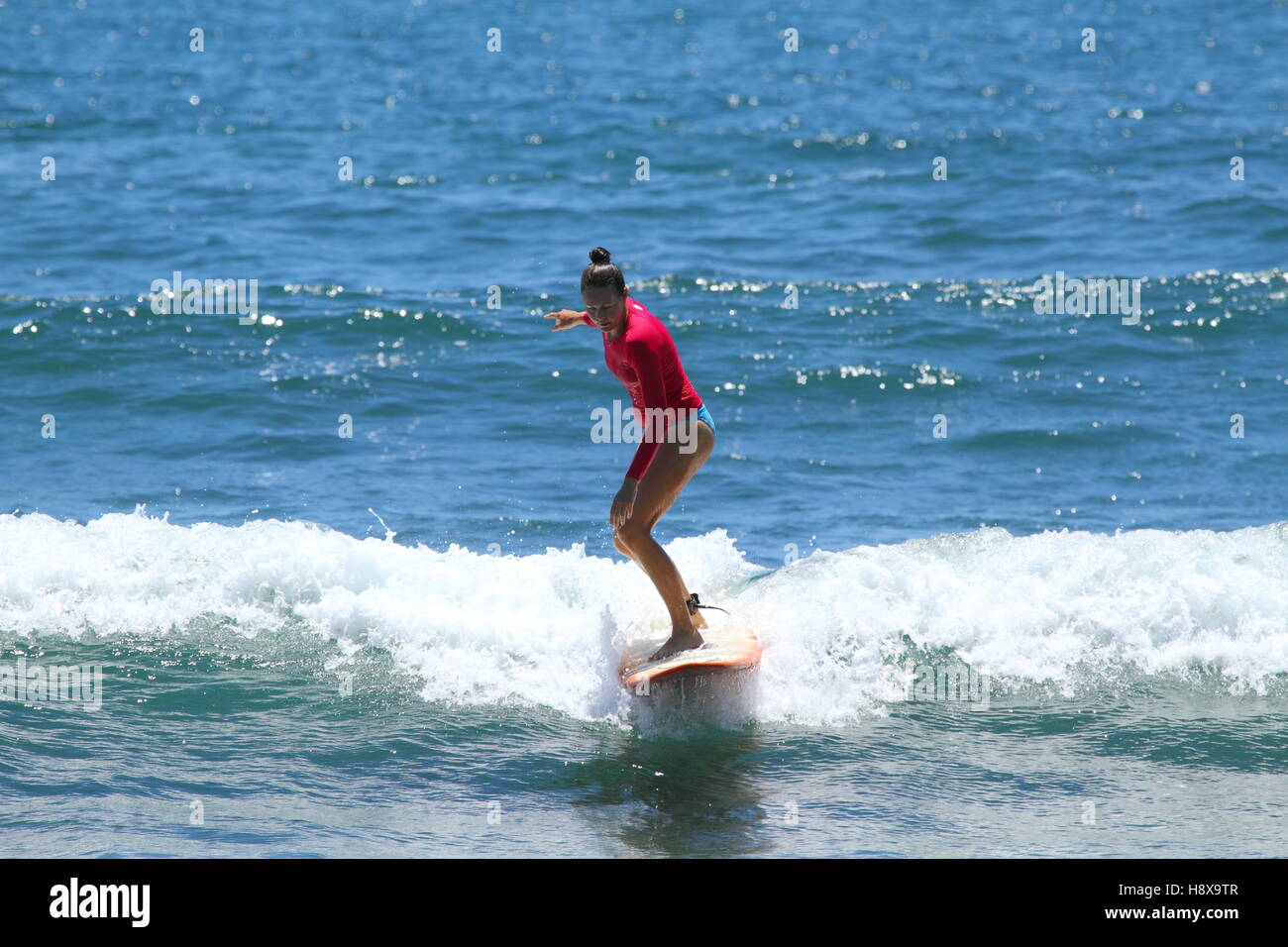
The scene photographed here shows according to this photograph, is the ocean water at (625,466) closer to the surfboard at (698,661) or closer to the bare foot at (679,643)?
the surfboard at (698,661)

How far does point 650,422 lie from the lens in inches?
269

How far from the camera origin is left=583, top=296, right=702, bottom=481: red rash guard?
6.66 m

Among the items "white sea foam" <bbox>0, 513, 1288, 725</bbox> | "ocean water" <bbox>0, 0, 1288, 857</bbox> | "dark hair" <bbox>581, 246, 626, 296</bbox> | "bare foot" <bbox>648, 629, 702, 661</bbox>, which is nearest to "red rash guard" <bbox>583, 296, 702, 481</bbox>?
"dark hair" <bbox>581, 246, 626, 296</bbox>

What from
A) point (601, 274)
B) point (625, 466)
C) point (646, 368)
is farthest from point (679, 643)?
point (625, 466)

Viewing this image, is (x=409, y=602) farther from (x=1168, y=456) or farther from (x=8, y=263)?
(x=8, y=263)

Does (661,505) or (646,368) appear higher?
(646,368)

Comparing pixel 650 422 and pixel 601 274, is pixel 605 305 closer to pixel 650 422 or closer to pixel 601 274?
pixel 601 274

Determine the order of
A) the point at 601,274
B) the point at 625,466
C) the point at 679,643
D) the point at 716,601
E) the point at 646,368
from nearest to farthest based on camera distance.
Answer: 1. the point at 601,274
2. the point at 646,368
3. the point at 679,643
4. the point at 716,601
5. the point at 625,466

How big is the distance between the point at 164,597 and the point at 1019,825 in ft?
17.1

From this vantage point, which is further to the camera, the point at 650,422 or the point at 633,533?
the point at 633,533

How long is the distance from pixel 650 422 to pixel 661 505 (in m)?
0.45

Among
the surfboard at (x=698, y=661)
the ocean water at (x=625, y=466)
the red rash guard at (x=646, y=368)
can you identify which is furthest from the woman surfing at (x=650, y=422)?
the ocean water at (x=625, y=466)

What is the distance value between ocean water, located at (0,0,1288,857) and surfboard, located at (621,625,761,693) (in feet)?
0.39
